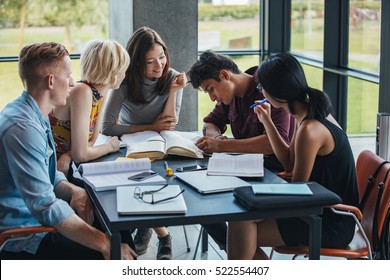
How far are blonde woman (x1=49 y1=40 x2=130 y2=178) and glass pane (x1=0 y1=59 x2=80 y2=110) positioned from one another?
3647 mm

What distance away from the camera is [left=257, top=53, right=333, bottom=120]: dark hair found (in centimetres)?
308

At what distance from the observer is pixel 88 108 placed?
3479 millimetres

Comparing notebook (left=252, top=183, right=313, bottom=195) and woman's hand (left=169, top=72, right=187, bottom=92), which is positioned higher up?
woman's hand (left=169, top=72, right=187, bottom=92)

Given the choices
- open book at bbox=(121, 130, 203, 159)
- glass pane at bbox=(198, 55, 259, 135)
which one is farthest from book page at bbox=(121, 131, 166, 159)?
glass pane at bbox=(198, 55, 259, 135)

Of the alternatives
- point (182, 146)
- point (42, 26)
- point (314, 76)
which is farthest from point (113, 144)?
point (42, 26)

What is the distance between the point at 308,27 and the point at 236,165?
3.98 metres

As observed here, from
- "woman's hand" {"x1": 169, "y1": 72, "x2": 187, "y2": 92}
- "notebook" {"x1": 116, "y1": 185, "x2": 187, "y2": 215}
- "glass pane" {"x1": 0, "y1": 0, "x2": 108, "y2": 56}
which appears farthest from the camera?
"glass pane" {"x1": 0, "y1": 0, "x2": 108, "y2": 56}

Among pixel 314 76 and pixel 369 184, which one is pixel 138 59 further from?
pixel 314 76

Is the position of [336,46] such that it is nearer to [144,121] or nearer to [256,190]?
[144,121]

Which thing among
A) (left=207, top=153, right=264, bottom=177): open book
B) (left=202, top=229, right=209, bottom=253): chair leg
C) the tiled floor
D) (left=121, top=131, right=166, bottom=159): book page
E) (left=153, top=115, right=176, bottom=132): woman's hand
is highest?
(left=153, top=115, right=176, bottom=132): woman's hand

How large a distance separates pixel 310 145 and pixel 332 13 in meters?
3.46

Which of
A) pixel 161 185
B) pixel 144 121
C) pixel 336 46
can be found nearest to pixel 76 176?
pixel 161 185

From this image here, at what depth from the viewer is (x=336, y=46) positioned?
6.24m

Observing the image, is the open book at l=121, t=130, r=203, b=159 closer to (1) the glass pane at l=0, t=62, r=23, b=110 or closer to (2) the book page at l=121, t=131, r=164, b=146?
(2) the book page at l=121, t=131, r=164, b=146
